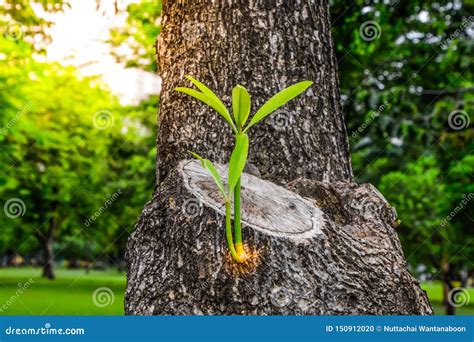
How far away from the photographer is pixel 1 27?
6887 millimetres

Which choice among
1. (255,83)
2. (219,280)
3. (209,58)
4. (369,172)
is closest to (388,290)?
(219,280)

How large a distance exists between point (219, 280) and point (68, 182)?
60.6 ft

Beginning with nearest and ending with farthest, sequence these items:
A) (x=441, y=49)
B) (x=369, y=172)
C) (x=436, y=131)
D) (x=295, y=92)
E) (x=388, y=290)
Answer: (x=295, y=92)
(x=388, y=290)
(x=436, y=131)
(x=441, y=49)
(x=369, y=172)

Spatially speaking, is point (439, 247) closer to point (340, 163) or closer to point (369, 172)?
point (369, 172)
